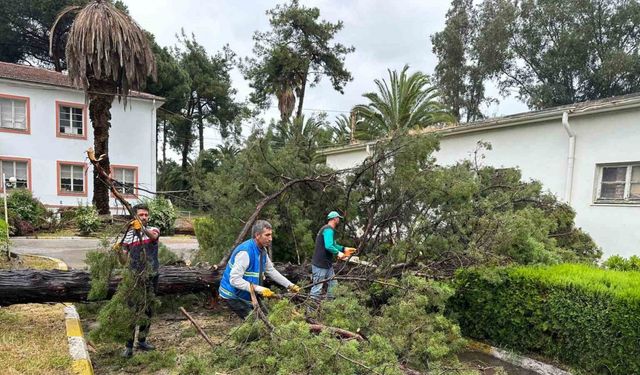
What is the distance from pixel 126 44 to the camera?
14.6 metres

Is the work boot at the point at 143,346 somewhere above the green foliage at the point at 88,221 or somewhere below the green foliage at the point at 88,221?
above

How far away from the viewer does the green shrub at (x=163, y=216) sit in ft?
56.3

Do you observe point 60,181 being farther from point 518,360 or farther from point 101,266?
point 518,360

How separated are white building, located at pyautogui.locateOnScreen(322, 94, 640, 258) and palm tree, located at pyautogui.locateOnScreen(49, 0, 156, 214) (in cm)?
1216

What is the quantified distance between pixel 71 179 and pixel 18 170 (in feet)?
7.07

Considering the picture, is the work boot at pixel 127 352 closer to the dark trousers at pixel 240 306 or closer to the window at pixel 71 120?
the dark trousers at pixel 240 306

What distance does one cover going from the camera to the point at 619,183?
8.14 metres

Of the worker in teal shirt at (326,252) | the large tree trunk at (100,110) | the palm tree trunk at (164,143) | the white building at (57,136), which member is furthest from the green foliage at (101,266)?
the palm tree trunk at (164,143)

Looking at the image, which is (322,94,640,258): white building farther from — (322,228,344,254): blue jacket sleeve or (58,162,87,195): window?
(58,162,87,195): window

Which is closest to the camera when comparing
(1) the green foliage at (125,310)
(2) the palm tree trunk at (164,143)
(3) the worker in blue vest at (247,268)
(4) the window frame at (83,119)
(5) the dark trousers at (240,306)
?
(3) the worker in blue vest at (247,268)

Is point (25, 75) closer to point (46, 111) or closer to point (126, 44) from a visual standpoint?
point (46, 111)

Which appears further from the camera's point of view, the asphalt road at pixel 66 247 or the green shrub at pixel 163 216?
the green shrub at pixel 163 216

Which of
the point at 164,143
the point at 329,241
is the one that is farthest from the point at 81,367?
the point at 164,143

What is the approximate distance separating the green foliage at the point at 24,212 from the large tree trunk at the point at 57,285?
38.7 ft
